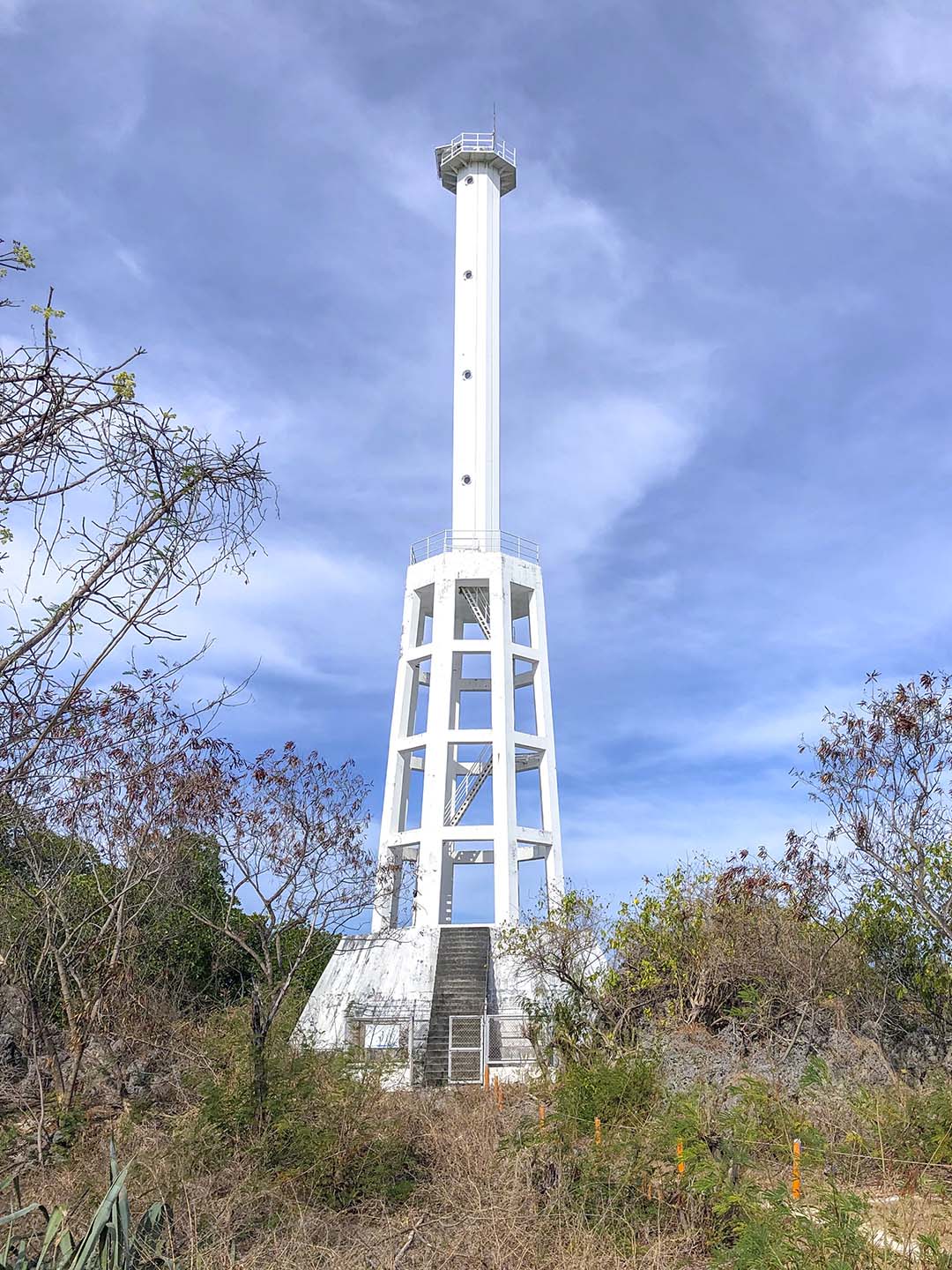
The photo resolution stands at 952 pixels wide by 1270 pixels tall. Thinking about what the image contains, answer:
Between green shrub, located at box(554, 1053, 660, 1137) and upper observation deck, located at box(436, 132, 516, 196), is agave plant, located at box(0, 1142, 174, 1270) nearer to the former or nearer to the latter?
green shrub, located at box(554, 1053, 660, 1137)

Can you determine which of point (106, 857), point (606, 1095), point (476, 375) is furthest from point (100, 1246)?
point (476, 375)

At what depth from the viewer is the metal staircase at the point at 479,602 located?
32406mm

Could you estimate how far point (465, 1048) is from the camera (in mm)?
24719

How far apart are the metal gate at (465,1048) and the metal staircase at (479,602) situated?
11.0 metres

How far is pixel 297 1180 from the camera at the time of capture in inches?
410

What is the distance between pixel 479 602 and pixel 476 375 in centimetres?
678

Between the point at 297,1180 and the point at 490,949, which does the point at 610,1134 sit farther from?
the point at 490,949

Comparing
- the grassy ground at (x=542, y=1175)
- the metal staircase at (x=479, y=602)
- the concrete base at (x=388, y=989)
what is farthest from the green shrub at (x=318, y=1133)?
the metal staircase at (x=479, y=602)

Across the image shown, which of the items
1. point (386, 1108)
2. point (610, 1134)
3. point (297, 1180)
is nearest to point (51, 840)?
point (386, 1108)

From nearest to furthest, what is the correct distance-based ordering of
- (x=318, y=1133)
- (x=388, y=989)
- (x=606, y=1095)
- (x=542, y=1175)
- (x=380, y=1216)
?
(x=380, y=1216) → (x=542, y=1175) → (x=318, y=1133) → (x=606, y=1095) → (x=388, y=989)

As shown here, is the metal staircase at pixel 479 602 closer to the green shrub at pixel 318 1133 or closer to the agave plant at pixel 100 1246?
the green shrub at pixel 318 1133

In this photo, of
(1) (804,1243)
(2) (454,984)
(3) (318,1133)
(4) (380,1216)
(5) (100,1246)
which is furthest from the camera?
(2) (454,984)

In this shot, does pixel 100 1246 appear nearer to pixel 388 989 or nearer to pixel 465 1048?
pixel 465 1048

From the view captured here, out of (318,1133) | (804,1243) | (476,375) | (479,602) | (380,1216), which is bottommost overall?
(804,1243)
